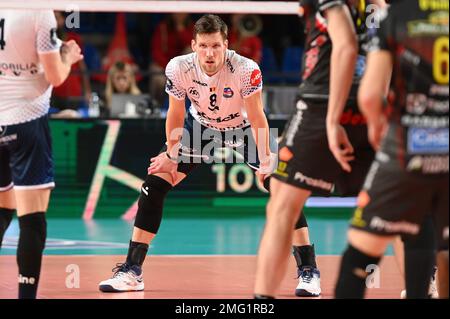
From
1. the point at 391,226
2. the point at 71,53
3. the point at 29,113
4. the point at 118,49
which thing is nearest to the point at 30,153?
the point at 29,113

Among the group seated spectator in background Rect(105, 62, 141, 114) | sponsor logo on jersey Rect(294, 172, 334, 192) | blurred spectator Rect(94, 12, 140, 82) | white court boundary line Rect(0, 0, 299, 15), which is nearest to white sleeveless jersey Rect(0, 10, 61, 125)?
→ white court boundary line Rect(0, 0, 299, 15)

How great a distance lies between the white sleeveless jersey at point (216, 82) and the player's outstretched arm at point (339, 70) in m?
1.93

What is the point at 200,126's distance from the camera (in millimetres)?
7785

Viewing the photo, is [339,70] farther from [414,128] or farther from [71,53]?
[71,53]

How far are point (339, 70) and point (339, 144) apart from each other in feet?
1.34

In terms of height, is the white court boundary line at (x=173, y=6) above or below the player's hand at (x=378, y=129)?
above

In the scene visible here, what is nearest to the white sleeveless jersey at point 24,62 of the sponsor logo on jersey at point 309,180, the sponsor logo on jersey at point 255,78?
the sponsor logo on jersey at point 309,180

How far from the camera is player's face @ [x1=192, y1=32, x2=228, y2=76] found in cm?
719

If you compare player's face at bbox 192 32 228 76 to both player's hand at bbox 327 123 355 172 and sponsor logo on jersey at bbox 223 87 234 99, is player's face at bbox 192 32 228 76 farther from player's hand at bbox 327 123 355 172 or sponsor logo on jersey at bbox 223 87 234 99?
player's hand at bbox 327 123 355 172

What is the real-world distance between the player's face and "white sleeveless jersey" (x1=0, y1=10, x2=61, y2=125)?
55.1 inches

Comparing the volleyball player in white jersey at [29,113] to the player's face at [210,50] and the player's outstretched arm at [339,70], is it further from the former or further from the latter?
the player's outstretched arm at [339,70]

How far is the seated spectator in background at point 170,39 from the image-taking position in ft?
51.4

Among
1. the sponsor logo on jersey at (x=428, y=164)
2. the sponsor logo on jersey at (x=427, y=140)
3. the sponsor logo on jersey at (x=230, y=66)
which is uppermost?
the sponsor logo on jersey at (x=230, y=66)
